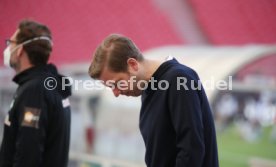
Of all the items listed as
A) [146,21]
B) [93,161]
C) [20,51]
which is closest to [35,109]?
[20,51]

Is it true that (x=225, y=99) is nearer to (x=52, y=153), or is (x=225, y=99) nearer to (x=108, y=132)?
(x=108, y=132)

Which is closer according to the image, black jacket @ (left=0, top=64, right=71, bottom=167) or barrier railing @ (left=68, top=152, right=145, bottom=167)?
black jacket @ (left=0, top=64, right=71, bottom=167)

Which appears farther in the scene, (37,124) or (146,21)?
(146,21)

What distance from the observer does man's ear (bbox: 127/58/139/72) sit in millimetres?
1438

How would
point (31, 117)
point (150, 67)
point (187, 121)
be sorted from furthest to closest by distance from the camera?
point (31, 117)
point (150, 67)
point (187, 121)

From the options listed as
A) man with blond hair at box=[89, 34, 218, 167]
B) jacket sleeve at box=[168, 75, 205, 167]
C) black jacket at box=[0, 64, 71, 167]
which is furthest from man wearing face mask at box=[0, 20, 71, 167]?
jacket sleeve at box=[168, 75, 205, 167]

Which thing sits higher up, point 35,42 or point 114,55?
point 35,42

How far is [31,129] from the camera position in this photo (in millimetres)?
1789

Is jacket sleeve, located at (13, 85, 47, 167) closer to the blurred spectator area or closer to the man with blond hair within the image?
the man with blond hair

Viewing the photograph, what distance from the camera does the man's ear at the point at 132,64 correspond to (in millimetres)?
1438

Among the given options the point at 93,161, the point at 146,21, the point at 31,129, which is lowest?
the point at 93,161

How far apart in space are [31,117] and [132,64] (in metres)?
0.54

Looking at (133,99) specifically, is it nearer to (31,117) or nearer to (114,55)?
(31,117)

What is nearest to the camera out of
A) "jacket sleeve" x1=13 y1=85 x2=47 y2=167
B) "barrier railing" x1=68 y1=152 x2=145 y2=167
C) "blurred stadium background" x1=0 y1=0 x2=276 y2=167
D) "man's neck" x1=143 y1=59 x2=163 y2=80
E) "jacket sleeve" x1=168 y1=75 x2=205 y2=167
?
"jacket sleeve" x1=168 y1=75 x2=205 y2=167
